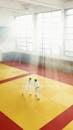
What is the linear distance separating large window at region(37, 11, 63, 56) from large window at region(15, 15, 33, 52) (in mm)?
597

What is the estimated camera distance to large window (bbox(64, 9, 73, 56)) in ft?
24.2

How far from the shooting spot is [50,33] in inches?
318

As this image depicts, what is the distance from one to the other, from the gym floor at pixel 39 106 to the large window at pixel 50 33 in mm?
→ 2129

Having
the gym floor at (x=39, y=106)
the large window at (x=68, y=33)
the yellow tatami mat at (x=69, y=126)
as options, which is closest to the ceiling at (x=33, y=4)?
the large window at (x=68, y=33)

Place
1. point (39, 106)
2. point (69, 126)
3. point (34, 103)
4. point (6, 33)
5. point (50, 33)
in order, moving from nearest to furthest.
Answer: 1. point (69, 126)
2. point (39, 106)
3. point (34, 103)
4. point (50, 33)
5. point (6, 33)

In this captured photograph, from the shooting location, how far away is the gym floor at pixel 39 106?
341cm

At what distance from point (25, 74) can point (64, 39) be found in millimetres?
2622

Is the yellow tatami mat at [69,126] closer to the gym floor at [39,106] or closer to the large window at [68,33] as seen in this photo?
the gym floor at [39,106]

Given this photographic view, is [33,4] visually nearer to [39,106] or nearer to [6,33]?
[6,33]

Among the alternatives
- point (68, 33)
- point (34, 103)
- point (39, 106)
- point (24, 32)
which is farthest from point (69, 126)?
point (24, 32)

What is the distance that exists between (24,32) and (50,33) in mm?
2060

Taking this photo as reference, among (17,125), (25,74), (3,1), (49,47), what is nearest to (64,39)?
(49,47)

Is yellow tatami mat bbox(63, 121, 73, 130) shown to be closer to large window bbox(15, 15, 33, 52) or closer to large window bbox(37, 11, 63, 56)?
large window bbox(37, 11, 63, 56)

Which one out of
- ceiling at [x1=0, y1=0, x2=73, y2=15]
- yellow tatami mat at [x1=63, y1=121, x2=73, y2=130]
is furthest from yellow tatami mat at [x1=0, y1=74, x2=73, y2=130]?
ceiling at [x1=0, y1=0, x2=73, y2=15]
